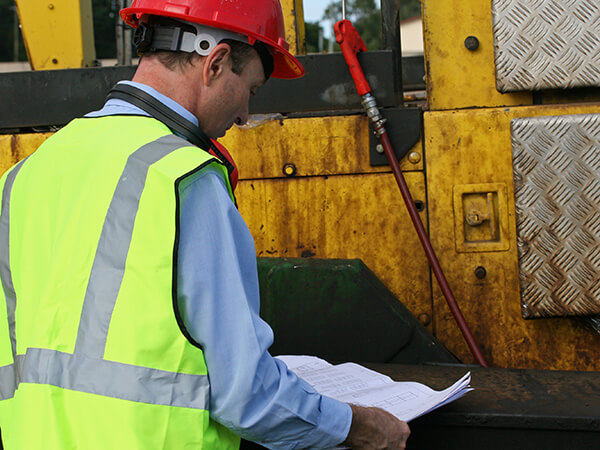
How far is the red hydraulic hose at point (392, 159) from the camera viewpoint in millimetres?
2301

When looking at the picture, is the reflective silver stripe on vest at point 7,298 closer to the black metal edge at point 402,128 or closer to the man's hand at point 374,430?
the man's hand at point 374,430

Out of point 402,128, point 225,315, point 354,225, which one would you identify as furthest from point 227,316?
point 402,128

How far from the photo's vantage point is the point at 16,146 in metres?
2.52

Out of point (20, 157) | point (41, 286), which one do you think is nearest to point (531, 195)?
point (41, 286)

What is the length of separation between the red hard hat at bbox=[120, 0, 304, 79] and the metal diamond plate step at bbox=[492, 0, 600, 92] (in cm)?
104

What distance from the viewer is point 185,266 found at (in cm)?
112

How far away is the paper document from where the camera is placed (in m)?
1.48

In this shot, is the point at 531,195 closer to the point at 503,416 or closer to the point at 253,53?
the point at 503,416

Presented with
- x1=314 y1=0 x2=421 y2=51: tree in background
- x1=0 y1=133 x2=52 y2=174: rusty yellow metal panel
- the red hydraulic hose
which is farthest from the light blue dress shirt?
x1=314 y1=0 x2=421 y2=51: tree in background

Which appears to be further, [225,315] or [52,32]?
[52,32]

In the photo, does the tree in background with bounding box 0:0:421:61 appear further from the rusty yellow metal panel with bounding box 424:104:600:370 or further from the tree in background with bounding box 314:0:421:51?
the rusty yellow metal panel with bounding box 424:104:600:370

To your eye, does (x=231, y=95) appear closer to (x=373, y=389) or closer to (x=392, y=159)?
(x=373, y=389)

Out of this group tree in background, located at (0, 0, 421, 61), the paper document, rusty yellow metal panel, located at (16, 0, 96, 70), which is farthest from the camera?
tree in background, located at (0, 0, 421, 61)

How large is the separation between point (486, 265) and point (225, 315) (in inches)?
57.7
